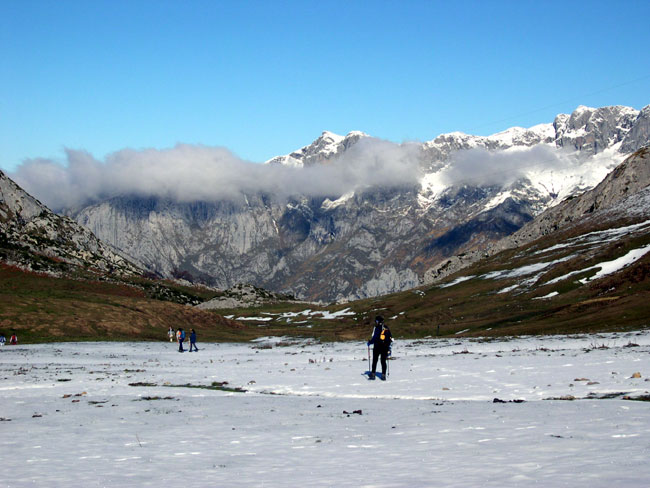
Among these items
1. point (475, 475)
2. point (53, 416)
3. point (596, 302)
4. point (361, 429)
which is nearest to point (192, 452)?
point (361, 429)

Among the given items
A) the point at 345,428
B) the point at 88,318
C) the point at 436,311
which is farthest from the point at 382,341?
the point at 436,311

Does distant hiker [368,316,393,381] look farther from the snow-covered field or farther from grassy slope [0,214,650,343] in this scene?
grassy slope [0,214,650,343]

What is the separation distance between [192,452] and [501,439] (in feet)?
25.8

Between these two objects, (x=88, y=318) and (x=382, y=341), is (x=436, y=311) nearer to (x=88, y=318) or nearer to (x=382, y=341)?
(x=88, y=318)

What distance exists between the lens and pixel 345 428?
18.3 meters

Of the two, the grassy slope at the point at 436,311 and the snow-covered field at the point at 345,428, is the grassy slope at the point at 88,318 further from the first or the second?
the snow-covered field at the point at 345,428

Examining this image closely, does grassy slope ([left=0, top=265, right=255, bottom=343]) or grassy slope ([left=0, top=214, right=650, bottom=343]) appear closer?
grassy slope ([left=0, top=214, right=650, bottom=343])

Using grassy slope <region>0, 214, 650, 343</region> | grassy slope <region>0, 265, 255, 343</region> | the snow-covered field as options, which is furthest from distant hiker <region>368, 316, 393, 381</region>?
grassy slope <region>0, 265, 255, 343</region>

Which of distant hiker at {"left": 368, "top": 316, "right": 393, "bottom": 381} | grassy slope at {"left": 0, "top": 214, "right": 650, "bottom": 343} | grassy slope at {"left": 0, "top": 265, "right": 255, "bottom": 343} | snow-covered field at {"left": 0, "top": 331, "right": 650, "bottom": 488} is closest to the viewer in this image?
snow-covered field at {"left": 0, "top": 331, "right": 650, "bottom": 488}

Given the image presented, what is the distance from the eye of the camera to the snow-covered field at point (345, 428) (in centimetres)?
1199

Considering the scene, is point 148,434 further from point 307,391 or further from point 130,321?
point 130,321

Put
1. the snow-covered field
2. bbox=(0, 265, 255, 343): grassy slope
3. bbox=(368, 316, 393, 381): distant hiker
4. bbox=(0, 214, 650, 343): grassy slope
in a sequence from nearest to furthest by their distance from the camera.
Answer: the snow-covered field, bbox=(368, 316, 393, 381): distant hiker, bbox=(0, 214, 650, 343): grassy slope, bbox=(0, 265, 255, 343): grassy slope

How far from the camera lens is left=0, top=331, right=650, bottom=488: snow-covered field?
39.3 ft

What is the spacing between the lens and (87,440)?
1755 cm
